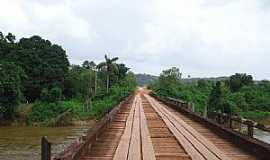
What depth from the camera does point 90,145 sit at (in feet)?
39.9

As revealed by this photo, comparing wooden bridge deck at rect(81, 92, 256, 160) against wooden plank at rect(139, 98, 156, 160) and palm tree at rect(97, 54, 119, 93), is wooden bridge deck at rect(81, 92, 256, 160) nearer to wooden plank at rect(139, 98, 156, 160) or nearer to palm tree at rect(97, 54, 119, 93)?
wooden plank at rect(139, 98, 156, 160)

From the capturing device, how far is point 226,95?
80375 mm

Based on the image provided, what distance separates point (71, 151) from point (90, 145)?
9.42 ft

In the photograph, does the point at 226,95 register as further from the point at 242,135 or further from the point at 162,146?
the point at 162,146

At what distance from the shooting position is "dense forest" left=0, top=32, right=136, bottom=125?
206ft

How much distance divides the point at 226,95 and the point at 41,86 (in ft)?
93.3

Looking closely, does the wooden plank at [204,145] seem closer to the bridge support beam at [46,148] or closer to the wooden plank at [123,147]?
the wooden plank at [123,147]

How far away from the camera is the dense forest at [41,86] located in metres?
62.8

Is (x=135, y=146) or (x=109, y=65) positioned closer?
Result: (x=135, y=146)

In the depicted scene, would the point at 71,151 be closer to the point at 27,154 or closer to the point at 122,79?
the point at 27,154

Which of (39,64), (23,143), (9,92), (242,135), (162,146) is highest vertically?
(39,64)

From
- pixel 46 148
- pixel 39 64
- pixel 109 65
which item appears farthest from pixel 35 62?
pixel 46 148

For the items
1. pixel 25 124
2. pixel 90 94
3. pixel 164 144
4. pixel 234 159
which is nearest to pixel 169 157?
pixel 234 159

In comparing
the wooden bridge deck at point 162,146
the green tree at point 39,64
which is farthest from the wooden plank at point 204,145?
the green tree at point 39,64
